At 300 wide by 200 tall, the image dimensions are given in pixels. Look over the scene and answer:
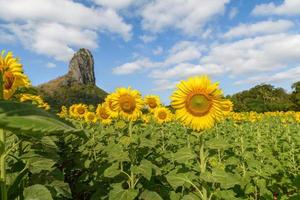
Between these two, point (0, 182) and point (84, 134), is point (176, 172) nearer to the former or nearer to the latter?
point (0, 182)

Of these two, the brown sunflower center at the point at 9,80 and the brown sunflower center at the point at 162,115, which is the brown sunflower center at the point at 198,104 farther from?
the brown sunflower center at the point at 162,115

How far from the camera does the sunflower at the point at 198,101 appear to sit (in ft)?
15.2

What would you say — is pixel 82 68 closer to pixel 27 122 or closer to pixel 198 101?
pixel 198 101

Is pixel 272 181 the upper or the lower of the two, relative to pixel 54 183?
lower

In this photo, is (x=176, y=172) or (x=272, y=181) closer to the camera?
(x=176, y=172)

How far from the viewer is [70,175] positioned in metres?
8.47

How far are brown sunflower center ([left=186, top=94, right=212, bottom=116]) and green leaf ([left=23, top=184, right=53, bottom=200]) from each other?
2.48 metres

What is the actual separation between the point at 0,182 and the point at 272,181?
20.9 feet

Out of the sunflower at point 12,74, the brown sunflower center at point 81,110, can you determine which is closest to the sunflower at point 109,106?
the sunflower at point 12,74

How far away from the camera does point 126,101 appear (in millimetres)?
6414

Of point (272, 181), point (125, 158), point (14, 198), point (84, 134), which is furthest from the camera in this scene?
point (272, 181)

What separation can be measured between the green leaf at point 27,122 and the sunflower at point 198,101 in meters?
3.90

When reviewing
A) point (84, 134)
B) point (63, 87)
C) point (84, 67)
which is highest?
point (84, 67)

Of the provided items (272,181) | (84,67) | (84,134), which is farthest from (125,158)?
(84,67)
